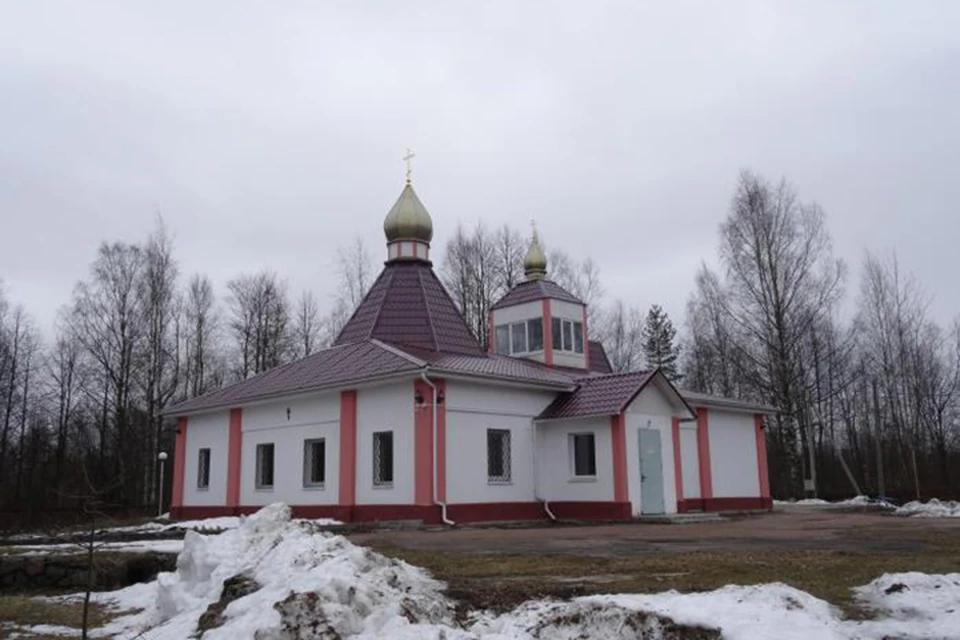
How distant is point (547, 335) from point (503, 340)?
1.70 meters

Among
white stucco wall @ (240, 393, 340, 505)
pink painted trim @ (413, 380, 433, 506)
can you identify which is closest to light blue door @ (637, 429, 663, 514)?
pink painted trim @ (413, 380, 433, 506)

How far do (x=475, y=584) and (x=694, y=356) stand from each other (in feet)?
124

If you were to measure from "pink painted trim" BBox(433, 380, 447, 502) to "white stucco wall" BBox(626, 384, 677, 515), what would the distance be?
3.95 metres

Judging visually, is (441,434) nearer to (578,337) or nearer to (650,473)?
(650,473)

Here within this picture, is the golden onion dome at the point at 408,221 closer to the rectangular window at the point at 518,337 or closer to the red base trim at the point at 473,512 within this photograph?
the rectangular window at the point at 518,337

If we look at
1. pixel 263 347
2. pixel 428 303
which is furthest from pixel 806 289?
pixel 263 347

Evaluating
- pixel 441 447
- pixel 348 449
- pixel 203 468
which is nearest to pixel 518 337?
pixel 348 449

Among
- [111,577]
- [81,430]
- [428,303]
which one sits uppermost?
[428,303]

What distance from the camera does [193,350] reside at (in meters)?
37.1

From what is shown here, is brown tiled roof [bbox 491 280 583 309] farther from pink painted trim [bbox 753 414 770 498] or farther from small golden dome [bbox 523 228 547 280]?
pink painted trim [bbox 753 414 770 498]

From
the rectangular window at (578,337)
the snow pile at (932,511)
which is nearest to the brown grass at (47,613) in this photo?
the snow pile at (932,511)

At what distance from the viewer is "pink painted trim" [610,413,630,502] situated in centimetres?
1777

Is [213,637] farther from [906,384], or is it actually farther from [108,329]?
[906,384]

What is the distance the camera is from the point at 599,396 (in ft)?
61.7
